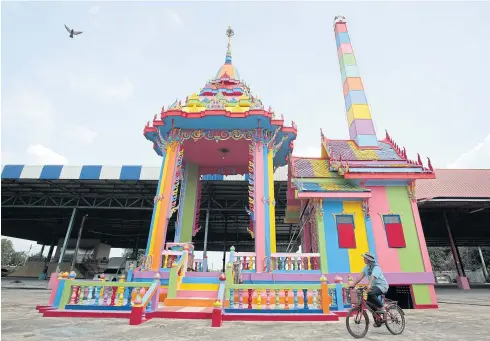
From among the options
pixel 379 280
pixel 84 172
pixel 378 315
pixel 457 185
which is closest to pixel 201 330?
pixel 378 315

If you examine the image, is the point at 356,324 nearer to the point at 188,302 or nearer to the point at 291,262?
the point at 188,302

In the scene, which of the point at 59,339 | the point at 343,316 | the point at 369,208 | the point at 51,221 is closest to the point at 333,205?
the point at 369,208

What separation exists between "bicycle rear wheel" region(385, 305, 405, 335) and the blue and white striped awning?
15.4 meters

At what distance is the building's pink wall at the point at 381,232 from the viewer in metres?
10.5

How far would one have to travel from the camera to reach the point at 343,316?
23.6ft

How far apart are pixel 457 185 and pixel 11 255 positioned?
99.8 m

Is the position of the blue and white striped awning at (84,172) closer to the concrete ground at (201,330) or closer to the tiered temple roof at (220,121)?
the tiered temple roof at (220,121)

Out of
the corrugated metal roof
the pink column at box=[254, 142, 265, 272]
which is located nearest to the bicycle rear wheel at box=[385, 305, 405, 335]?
the pink column at box=[254, 142, 265, 272]

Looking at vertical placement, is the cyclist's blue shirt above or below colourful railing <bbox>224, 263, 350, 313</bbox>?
above

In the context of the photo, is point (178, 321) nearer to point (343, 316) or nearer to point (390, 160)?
point (343, 316)

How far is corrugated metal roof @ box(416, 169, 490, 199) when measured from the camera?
17.2m

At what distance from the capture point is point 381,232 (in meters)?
10.9

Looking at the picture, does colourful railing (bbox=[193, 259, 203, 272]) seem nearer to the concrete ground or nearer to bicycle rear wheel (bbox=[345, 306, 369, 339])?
the concrete ground

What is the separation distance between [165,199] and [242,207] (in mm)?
14307
